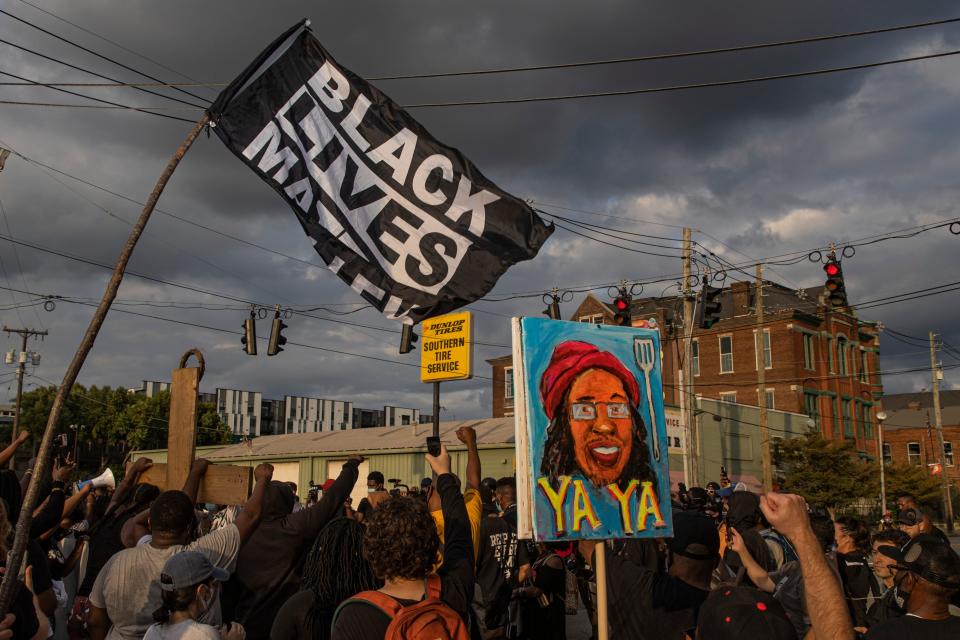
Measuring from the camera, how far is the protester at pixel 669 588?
12.4ft

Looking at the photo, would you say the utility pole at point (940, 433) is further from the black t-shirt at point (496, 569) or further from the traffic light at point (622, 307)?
the black t-shirt at point (496, 569)

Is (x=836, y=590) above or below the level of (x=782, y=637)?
above

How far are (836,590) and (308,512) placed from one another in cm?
301

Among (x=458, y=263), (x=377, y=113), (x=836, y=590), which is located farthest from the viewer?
(x=377, y=113)

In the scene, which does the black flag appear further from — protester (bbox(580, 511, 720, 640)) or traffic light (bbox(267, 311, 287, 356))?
traffic light (bbox(267, 311, 287, 356))

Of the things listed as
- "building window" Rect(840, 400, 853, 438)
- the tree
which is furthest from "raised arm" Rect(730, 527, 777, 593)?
"building window" Rect(840, 400, 853, 438)

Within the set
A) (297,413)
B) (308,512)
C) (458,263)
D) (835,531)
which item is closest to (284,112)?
(458,263)

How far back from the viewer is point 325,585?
11.6ft

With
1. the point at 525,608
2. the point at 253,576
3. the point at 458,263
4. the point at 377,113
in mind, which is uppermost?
the point at 377,113

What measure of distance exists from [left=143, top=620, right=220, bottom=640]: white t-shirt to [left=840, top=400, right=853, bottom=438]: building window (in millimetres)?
56477

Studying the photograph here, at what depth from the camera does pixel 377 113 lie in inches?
245

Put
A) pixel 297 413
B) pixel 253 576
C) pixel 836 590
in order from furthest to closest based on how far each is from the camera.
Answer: pixel 297 413
pixel 253 576
pixel 836 590

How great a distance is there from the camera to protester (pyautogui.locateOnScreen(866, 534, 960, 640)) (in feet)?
9.98

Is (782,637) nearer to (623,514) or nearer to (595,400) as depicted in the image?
(623,514)
